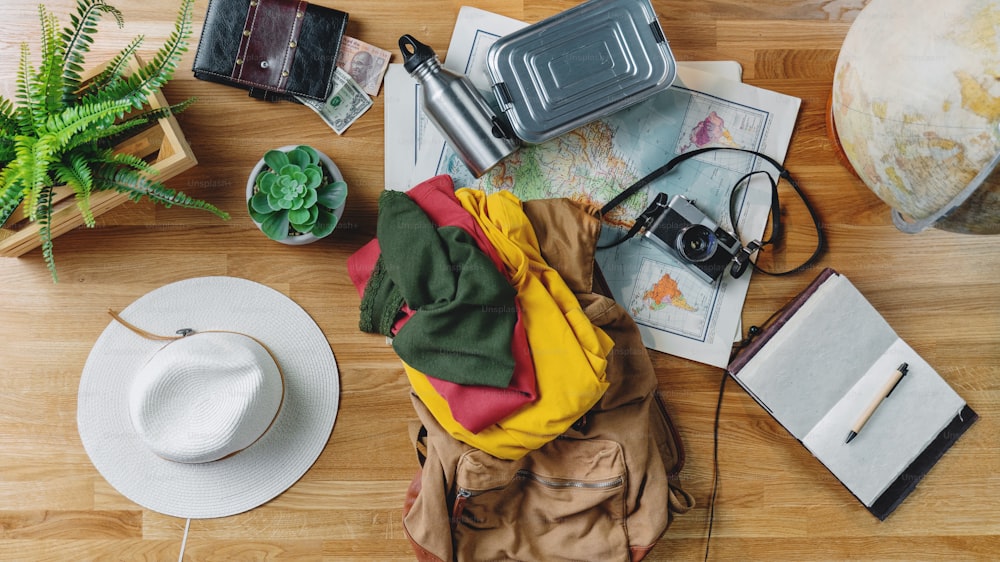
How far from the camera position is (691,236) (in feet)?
3.62

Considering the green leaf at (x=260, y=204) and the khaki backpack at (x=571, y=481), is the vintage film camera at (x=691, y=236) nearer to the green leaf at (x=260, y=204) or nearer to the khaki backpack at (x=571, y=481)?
the khaki backpack at (x=571, y=481)

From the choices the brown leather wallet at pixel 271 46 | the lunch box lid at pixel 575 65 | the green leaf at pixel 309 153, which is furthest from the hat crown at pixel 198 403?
the lunch box lid at pixel 575 65

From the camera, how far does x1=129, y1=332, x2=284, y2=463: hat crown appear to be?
973 mm

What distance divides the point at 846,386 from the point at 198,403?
1.02 meters

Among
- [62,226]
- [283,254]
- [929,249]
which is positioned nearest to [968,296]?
[929,249]

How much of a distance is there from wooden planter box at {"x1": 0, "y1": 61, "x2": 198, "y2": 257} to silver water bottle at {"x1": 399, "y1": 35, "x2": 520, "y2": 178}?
370 mm

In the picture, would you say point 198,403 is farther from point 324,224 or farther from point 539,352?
point 539,352

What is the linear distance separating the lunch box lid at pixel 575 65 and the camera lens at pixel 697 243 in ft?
0.78

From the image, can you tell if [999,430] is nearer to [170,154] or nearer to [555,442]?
[555,442]

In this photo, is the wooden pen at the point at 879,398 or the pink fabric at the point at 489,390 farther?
the wooden pen at the point at 879,398

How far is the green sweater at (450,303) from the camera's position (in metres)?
0.94

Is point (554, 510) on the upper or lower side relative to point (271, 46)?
lower

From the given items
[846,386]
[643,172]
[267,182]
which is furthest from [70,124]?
[846,386]

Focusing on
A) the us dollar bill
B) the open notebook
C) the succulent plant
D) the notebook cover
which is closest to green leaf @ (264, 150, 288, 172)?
the succulent plant
